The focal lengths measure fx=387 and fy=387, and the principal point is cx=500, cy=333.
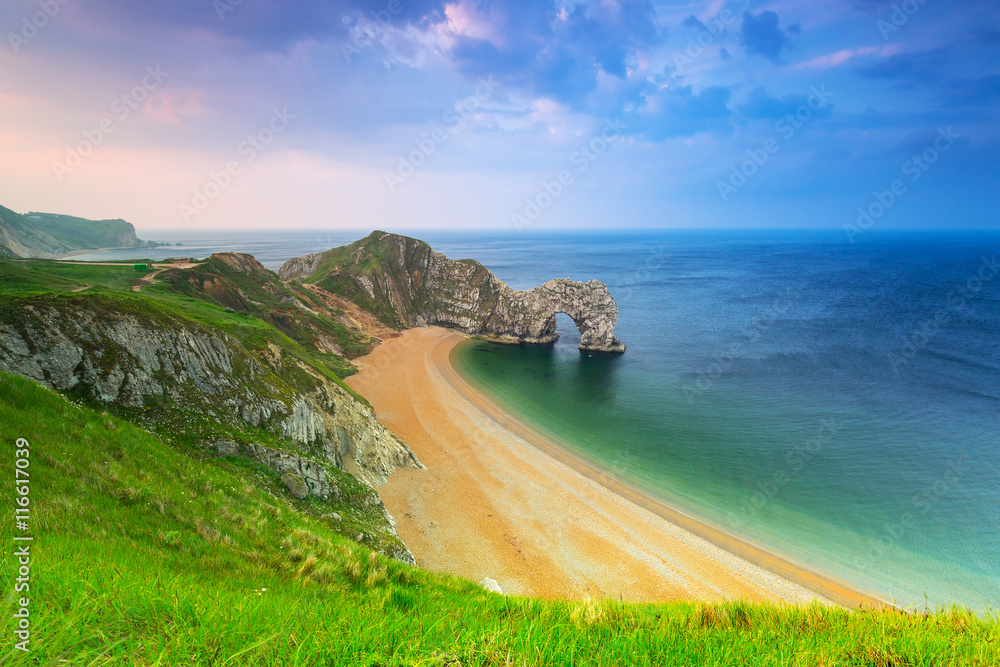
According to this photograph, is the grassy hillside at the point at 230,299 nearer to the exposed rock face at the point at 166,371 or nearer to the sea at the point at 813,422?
the exposed rock face at the point at 166,371

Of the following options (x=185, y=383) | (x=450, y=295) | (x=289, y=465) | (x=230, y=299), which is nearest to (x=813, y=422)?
(x=289, y=465)

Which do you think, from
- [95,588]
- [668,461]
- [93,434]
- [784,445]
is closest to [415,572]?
[95,588]

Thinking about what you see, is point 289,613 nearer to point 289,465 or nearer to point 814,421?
point 289,465

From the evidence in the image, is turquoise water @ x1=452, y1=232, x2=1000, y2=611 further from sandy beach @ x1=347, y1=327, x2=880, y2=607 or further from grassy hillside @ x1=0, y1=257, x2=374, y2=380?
grassy hillside @ x1=0, y1=257, x2=374, y2=380

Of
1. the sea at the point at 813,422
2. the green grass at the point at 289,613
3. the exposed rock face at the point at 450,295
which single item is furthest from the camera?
the exposed rock face at the point at 450,295

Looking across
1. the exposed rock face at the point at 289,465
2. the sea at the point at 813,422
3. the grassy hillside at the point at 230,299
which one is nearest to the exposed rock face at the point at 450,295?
the sea at the point at 813,422

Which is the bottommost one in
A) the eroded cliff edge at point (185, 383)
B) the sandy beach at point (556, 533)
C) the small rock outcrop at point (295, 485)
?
the sandy beach at point (556, 533)
